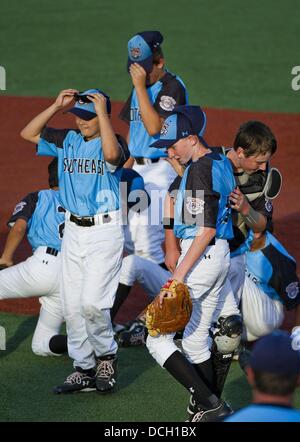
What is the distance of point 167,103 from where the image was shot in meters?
7.68

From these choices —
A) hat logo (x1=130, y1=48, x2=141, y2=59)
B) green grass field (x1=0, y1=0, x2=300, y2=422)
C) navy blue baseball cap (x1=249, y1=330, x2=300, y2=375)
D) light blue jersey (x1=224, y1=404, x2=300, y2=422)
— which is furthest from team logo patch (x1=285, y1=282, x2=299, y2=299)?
green grass field (x1=0, y1=0, x2=300, y2=422)

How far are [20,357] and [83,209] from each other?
1.36m

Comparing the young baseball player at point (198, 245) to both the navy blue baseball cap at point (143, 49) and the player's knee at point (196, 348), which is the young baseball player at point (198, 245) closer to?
the player's knee at point (196, 348)

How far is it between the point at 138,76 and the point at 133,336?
6.49 ft

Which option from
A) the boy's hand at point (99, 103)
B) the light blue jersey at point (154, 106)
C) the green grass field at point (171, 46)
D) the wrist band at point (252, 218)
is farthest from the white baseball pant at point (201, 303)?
the green grass field at point (171, 46)

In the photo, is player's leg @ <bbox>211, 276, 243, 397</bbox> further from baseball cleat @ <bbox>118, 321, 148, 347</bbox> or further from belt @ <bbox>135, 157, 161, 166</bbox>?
belt @ <bbox>135, 157, 161, 166</bbox>

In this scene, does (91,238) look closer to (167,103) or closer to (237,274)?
(237,274)
